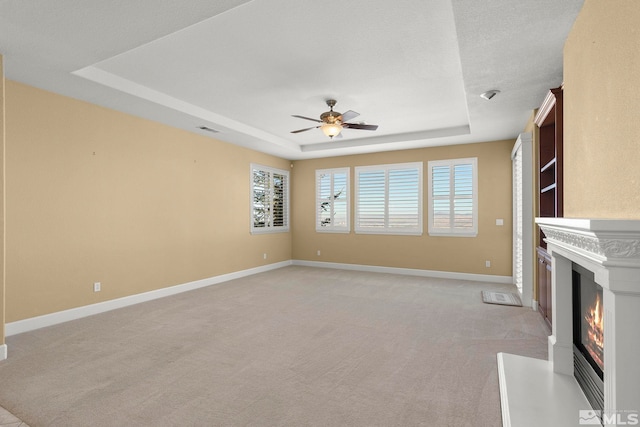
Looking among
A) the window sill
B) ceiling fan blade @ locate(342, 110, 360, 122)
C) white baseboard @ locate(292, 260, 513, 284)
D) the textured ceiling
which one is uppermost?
the textured ceiling

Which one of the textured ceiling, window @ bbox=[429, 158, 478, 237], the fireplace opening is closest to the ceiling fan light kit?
the textured ceiling

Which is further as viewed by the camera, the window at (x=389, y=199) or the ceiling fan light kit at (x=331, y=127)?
the window at (x=389, y=199)

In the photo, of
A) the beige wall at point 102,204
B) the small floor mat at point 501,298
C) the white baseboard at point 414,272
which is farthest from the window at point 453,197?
the beige wall at point 102,204

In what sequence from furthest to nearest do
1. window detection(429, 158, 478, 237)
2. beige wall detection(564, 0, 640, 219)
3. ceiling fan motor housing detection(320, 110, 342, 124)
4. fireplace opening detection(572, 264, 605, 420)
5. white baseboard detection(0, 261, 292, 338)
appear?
window detection(429, 158, 478, 237)
ceiling fan motor housing detection(320, 110, 342, 124)
white baseboard detection(0, 261, 292, 338)
fireplace opening detection(572, 264, 605, 420)
beige wall detection(564, 0, 640, 219)

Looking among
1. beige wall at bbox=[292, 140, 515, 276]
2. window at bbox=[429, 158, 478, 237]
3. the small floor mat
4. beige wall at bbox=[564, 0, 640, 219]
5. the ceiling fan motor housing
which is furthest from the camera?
window at bbox=[429, 158, 478, 237]

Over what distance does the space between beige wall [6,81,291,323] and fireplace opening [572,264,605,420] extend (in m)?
5.04

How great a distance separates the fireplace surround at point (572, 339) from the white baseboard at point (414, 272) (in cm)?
385

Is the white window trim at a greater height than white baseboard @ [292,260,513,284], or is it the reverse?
the white window trim

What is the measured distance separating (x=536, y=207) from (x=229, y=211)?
507cm

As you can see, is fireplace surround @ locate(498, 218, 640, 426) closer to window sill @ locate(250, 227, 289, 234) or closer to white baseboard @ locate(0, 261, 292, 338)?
white baseboard @ locate(0, 261, 292, 338)

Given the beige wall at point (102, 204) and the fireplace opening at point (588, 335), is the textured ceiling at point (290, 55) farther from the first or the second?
the fireplace opening at point (588, 335)

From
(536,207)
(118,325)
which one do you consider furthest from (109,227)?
(536,207)

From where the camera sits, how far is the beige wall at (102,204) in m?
3.51

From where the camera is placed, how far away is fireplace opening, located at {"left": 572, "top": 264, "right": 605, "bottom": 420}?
6.01 feet
